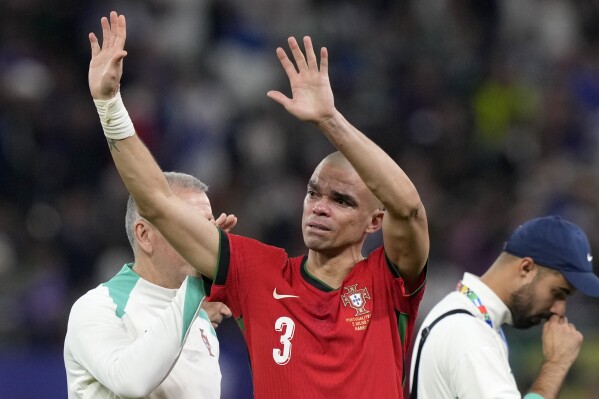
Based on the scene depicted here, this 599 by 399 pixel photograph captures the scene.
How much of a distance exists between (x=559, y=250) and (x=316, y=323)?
5.87 ft

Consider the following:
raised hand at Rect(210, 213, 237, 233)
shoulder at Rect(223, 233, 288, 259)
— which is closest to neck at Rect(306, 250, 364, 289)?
shoulder at Rect(223, 233, 288, 259)

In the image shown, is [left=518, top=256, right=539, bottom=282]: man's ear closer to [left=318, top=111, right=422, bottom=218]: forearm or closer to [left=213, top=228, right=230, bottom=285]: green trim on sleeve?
[left=318, top=111, right=422, bottom=218]: forearm

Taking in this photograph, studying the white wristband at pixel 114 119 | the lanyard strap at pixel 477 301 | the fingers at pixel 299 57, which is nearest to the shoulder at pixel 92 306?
the white wristband at pixel 114 119

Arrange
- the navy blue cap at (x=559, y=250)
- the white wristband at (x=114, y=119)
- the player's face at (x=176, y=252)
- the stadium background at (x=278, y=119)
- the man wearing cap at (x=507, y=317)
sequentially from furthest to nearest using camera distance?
the stadium background at (x=278, y=119) < the navy blue cap at (x=559, y=250) < the man wearing cap at (x=507, y=317) < the player's face at (x=176, y=252) < the white wristband at (x=114, y=119)

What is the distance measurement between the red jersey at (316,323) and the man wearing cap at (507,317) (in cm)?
54

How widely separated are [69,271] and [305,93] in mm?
6589

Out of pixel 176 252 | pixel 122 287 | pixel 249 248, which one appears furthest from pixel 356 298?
pixel 122 287

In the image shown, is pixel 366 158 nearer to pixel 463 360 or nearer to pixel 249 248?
pixel 249 248

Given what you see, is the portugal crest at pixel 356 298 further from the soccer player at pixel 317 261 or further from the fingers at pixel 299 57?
the fingers at pixel 299 57

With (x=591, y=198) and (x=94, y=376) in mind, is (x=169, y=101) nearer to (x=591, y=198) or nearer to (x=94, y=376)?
(x=591, y=198)

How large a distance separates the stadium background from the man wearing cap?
3885 mm

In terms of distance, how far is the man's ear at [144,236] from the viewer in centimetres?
493

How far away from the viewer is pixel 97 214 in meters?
11.0

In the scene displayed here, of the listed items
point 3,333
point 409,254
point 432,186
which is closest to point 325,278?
point 409,254
